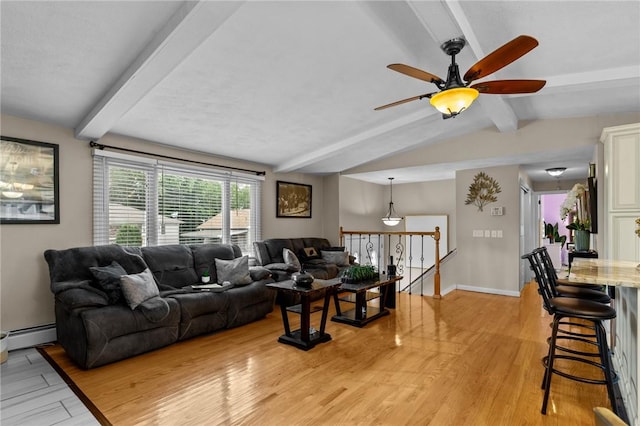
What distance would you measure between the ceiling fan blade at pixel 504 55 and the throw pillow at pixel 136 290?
335 cm

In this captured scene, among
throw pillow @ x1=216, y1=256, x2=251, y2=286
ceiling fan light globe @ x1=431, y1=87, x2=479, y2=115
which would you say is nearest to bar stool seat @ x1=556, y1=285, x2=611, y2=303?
ceiling fan light globe @ x1=431, y1=87, x2=479, y2=115

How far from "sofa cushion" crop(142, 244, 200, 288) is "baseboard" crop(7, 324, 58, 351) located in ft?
3.69

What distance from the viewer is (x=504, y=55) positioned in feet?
6.89

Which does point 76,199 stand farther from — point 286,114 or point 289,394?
point 289,394

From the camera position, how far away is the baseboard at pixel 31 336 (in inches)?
134

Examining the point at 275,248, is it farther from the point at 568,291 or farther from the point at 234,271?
the point at 568,291

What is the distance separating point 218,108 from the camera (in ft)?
12.5

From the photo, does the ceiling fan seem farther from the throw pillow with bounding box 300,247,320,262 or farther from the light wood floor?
the throw pillow with bounding box 300,247,320,262

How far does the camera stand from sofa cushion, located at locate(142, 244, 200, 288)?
4.10 metres

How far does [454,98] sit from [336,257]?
422 cm

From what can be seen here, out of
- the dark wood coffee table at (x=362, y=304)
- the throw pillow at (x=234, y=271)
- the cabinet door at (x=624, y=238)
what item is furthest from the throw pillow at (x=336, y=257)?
the cabinet door at (x=624, y=238)

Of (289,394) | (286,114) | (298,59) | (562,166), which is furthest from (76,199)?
(562,166)

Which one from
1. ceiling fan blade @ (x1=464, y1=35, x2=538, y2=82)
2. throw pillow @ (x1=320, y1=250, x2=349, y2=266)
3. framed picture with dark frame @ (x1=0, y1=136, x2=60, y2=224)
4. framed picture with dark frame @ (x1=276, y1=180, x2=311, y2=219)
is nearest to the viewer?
ceiling fan blade @ (x1=464, y1=35, x2=538, y2=82)

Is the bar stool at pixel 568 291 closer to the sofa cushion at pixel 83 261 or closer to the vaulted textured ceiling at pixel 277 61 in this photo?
the vaulted textured ceiling at pixel 277 61
